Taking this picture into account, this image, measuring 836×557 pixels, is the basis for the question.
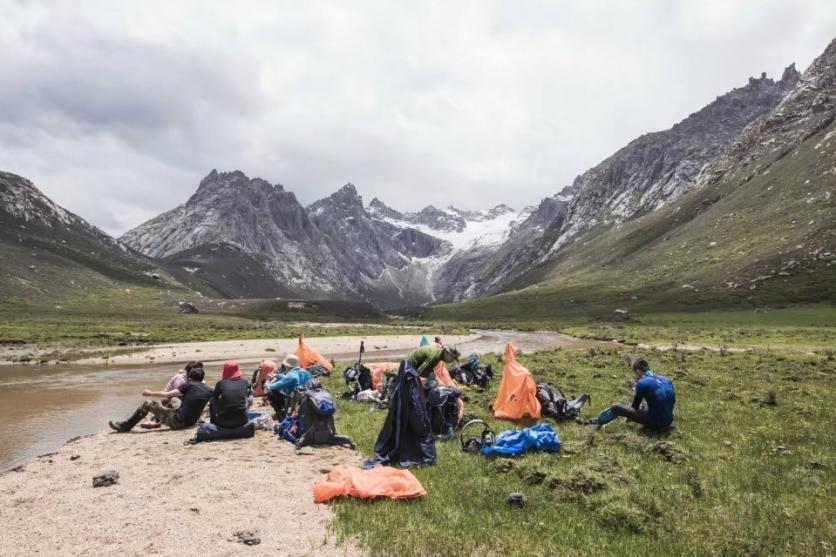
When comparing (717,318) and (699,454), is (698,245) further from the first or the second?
(699,454)

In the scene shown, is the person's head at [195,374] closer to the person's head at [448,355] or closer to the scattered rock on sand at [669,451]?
the person's head at [448,355]

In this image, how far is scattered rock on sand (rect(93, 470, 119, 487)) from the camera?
12.7m

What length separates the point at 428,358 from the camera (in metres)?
15.5

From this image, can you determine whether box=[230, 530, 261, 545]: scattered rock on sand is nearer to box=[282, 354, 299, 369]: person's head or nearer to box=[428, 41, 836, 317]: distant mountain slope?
box=[282, 354, 299, 369]: person's head

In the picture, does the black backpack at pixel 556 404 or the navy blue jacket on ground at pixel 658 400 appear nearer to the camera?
the navy blue jacket on ground at pixel 658 400

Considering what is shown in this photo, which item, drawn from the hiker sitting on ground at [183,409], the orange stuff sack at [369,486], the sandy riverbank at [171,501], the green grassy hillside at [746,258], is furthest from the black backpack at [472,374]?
the green grassy hillside at [746,258]

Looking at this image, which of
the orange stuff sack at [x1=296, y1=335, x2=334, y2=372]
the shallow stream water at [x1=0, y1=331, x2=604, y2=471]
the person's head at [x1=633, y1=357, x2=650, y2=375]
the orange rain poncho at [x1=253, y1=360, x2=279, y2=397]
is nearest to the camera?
the person's head at [x1=633, y1=357, x2=650, y2=375]

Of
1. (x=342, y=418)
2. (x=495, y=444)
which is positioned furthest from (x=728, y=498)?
(x=342, y=418)

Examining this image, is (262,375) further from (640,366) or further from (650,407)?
(650,407)

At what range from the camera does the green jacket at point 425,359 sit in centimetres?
1548

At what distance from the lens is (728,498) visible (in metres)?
10.4

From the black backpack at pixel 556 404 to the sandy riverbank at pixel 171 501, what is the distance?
27.7 ft

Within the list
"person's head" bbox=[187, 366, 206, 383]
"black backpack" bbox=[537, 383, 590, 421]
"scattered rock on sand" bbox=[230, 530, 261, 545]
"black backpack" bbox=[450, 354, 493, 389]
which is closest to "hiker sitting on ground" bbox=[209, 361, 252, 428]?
"person's head" bbox=[187, 366, 206, 383]

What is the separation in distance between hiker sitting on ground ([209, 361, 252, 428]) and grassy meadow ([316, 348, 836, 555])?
3.95 m
